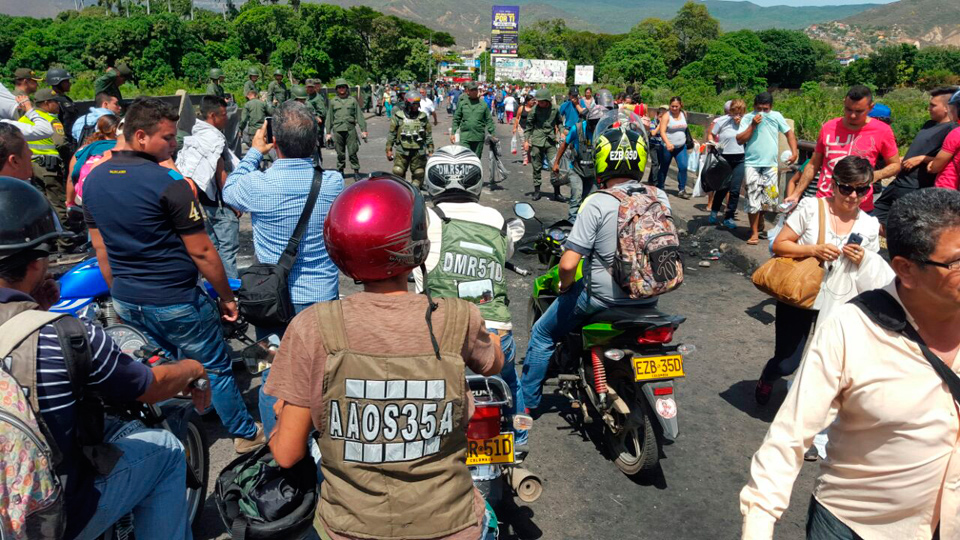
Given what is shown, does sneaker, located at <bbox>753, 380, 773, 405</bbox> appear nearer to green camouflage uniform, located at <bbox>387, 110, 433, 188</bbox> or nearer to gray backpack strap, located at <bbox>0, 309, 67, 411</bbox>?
gray backpack strap, located at <bbox>0, 309, 67, 411</bbox>

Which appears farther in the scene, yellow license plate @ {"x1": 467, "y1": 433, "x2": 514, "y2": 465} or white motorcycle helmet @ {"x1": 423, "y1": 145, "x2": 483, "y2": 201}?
white motorcycle helmet @ {"x1": 423, "y1": 145, "x2": 483, "y2": 201}

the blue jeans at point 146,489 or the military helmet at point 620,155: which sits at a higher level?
the military helmet at point 620,155

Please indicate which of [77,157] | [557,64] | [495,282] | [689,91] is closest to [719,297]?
[495,282]

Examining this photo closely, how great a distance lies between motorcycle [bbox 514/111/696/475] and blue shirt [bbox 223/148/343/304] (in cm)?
124

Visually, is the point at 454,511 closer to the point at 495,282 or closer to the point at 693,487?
the point at 495,282

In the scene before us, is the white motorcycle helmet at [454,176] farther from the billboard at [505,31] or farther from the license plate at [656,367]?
the billboard at [505,31]

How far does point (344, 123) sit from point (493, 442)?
34.0 ft

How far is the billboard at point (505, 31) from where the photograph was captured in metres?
88.3

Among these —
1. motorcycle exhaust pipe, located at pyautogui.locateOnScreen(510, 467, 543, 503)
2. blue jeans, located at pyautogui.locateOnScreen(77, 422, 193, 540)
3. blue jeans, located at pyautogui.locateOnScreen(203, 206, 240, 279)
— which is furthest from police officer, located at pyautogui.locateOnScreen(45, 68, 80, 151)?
motorcycle exhaust pipe, located at pyautogui.locateOnScreen(510, 467, 543, 503)

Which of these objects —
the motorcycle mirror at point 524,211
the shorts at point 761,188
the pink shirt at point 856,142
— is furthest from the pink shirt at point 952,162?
the motorcycle mirror at point 524,211

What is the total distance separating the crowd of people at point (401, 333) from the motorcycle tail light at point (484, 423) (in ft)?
1.73

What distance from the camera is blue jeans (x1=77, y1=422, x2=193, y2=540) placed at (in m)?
2.17

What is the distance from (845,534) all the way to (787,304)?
2.50 metres

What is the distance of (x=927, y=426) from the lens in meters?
1.80
